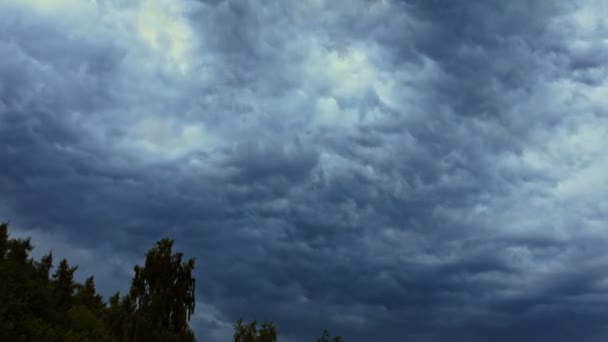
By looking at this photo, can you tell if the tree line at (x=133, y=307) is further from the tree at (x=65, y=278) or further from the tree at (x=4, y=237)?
the tree at (x=65, y=278)

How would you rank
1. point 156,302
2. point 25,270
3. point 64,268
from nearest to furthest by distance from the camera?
1. point 156,302
2. point 25,270
3. point 64,268

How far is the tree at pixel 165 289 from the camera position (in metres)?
64.7

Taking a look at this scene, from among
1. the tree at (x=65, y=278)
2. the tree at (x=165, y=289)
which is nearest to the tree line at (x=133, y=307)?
the tree at (x=165, y=289)

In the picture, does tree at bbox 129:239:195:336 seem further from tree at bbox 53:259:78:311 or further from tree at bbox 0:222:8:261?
tree at bbox 53:259:78:311

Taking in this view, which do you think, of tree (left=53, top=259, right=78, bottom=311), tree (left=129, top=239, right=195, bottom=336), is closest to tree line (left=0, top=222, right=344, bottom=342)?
tree (left=129, top=239, right=195, bottom=336)

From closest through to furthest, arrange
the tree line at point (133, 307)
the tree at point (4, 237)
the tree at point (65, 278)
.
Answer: the tree line at point (133, 307), the tree at point (4, 237), the tree at point (65, 278)

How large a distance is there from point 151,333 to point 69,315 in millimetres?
19832

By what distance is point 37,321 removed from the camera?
5947cm

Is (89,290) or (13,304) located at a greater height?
(89,290)

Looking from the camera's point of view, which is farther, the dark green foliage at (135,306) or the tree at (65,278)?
the tree at (65,278)

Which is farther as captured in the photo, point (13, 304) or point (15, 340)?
point (13, 304)

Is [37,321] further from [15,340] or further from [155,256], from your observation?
[155,256]

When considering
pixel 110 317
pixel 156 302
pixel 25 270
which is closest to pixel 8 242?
pixel 25 270

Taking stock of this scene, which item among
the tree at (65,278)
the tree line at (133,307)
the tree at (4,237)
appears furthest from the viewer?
the tree at (65,278)
